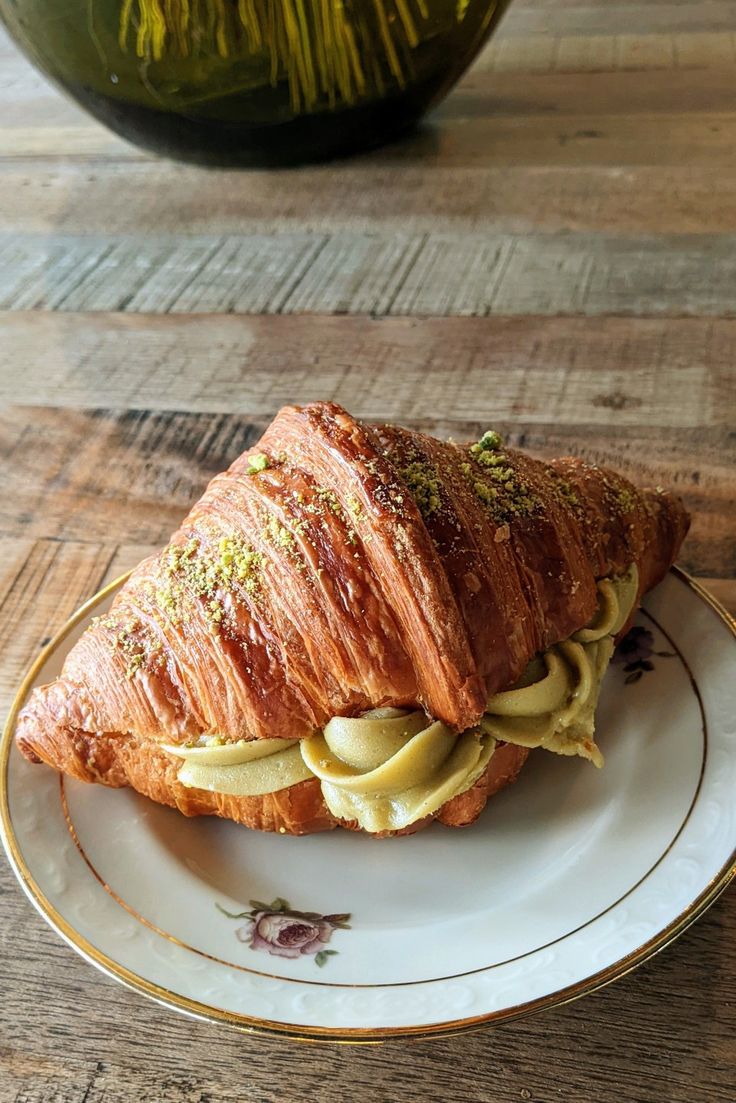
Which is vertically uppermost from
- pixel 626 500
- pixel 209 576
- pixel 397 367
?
pixel 209 576

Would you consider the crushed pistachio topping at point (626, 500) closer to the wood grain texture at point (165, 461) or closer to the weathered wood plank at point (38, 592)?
the wood grain texture at point (165, 461)

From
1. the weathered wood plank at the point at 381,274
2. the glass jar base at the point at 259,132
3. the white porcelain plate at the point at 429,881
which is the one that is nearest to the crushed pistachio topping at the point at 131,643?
the white porcelain plate at the point at 429,881

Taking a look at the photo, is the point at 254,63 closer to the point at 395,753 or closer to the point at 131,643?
the point at 131,643

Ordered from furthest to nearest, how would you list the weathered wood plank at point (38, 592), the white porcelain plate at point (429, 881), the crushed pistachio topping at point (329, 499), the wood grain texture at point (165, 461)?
the wood grain texture at point (165, 461)
the weathered wood plank at point (38, 592)
the crushed pistachio topping at point (329, 499)
the white porcelain plate at point (429, 881)

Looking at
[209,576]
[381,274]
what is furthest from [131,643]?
[381,274]

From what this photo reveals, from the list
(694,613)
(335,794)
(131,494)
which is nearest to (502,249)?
(131,494)

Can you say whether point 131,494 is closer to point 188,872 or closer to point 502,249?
point 188,872
